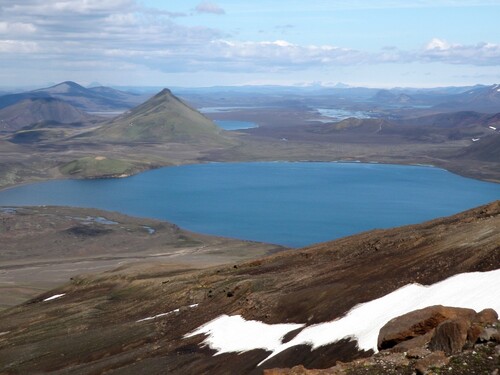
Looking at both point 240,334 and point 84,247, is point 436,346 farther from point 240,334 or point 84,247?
point 84,247

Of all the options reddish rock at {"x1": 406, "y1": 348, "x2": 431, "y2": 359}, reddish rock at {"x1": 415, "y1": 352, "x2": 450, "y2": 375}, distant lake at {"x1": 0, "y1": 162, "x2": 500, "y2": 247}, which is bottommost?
distant lake at {"x1": 0, "y1": 162, "x2": 500, "y2": 247}

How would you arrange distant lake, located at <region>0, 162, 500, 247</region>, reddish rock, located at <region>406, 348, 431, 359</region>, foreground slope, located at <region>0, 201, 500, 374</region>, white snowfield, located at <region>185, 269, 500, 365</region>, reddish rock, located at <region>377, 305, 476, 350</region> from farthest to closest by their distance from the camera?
distant lake, located at <region>0, 162, 500, 247</region> < foreground slope, located at <region>0, 201, 500, 374</region> < white snowfield, located at <region>185, 269, 500, 365</region> < reddish rock, located at <region>377, 305, 476, 350</region> < reddish rock, located at <region>406, 348, 431, 359</region>

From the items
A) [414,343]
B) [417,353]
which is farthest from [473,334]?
[414,343]

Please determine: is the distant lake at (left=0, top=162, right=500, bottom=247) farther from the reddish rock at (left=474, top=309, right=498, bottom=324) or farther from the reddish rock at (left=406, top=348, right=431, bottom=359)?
the reddish rock at (left=406, top=348, right=431, bottom=359)

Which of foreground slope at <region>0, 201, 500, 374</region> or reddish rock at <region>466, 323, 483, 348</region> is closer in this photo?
reddish rock at <region>466, 323, 483, 348</region>

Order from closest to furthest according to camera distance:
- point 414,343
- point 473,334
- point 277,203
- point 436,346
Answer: point 473,334 < point 436,346 < point 414,343 < point 277,203

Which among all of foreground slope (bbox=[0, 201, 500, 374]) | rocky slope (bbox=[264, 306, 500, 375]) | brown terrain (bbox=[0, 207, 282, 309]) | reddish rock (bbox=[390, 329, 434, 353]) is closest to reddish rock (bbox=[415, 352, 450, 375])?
rocky slope (bbox=[264, 306, 500, 375])

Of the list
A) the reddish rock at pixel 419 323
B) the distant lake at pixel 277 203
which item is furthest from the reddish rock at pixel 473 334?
the distant lake at pixel 277 203

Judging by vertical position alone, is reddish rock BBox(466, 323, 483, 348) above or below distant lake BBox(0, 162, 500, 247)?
above
